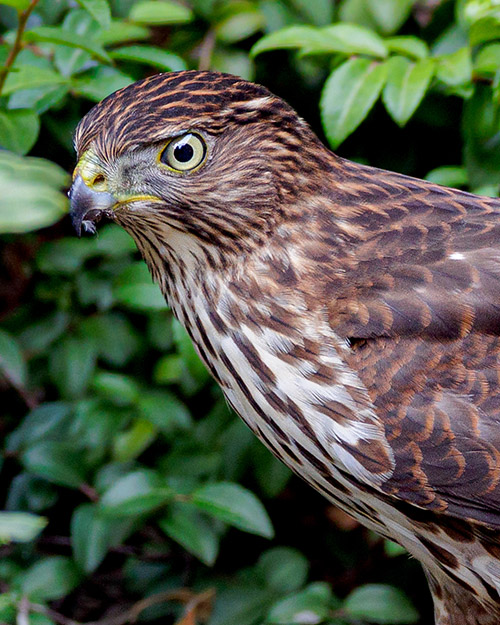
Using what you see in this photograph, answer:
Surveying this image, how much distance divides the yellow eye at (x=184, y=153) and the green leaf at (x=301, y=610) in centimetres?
164

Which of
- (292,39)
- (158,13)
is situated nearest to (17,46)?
→ (158,13)

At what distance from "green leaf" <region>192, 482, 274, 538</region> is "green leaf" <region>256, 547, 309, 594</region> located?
1.70 ft

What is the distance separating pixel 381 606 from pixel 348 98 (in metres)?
1.75

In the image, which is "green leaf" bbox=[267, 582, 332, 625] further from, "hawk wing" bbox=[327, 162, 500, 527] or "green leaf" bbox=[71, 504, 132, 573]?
"hawk wing" bbox=[327, 162, 500, 527]

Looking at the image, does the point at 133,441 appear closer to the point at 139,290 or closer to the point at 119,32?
the point at 139,290

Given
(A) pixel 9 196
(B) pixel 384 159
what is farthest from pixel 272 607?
(A) pixel 9 196

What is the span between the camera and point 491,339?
86.7 inches

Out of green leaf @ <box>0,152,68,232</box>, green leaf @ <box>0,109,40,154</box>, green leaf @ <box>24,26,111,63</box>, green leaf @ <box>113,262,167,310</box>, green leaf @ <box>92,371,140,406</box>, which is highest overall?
green leaf @ <box>0,152,68,232</box>

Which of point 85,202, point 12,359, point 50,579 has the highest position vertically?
point 85,202

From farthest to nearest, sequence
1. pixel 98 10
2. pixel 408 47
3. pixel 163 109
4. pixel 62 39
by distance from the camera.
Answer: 1. pixel 408 47
2. pixel 62 39
3. pixel 98 10
4. pixel 163 109

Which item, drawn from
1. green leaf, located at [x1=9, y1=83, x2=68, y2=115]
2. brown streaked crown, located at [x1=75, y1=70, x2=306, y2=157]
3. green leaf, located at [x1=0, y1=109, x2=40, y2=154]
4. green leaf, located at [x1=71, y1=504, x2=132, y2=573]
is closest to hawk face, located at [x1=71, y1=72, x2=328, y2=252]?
brown streaked crown, located at [x1=75, y1=70, x2=306, y2=157]

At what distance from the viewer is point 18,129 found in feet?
9.41

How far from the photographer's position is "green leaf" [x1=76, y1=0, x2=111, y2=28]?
2463 millimetres

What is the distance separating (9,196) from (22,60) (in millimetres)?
2413
